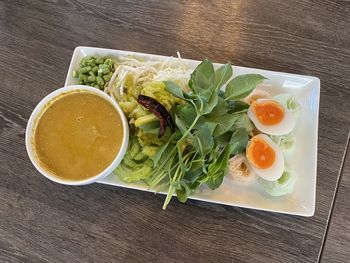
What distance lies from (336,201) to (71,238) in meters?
0.80

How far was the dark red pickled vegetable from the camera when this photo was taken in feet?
3.84

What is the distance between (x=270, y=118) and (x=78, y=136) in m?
0.56

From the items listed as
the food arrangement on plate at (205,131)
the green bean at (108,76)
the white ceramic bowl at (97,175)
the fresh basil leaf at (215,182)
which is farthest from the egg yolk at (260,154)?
the green bean at (108,76)

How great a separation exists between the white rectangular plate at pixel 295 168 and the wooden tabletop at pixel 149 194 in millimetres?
53

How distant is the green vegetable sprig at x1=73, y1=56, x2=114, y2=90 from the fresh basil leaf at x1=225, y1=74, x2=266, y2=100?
1.33 ft

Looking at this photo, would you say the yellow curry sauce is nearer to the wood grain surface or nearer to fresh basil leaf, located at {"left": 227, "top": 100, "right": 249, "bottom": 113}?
fresh basil leaf, located at {"left": 227, "top": 100, "right": 249, "bottom": 113}

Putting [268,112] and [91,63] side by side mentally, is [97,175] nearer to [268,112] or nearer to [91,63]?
[91,63]

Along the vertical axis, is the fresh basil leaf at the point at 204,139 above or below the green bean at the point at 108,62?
below

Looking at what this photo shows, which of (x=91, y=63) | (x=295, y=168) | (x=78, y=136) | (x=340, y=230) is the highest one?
(x=91, y=63)

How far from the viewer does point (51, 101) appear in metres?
1.24

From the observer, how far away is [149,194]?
1.29 meters

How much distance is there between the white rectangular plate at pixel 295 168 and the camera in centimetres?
121

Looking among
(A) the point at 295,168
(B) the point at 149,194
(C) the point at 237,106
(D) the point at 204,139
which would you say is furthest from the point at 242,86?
(B) the point at 149,194

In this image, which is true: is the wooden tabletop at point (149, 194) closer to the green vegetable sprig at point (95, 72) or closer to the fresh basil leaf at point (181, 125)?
the green vegetable sprig at point (95, 72)
